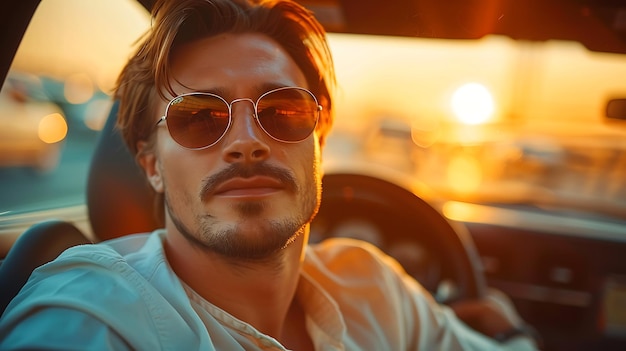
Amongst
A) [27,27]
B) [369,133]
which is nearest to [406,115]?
[369,133]

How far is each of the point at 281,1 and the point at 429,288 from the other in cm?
183

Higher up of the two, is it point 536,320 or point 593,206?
point 593,206

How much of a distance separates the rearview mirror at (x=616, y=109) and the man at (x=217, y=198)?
116cm

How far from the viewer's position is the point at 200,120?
1638 millimetres

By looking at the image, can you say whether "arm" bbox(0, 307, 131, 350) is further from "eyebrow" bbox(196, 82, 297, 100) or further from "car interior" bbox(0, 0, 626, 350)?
"eyebrow" bbox(196, 82, 297, 100)

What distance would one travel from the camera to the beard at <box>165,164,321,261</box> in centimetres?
160

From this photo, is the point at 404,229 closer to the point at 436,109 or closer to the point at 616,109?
the point at 436,109

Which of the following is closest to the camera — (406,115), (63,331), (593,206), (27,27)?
(63,331)

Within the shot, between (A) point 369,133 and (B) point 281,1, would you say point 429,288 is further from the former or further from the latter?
(B) point 281,1

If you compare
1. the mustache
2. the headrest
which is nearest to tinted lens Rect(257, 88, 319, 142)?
the mustache

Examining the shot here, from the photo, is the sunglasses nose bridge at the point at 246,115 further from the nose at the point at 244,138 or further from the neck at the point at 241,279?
the neck at the point at 241,279

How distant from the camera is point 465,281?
2.87 meters

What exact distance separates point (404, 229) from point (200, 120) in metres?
1.87

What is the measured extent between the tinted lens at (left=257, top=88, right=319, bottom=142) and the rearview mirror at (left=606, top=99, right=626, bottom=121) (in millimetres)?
1289
